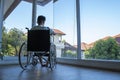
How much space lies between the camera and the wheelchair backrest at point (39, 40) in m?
3.27

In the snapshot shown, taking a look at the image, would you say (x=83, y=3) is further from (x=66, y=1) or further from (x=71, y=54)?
(x=71, y=54)

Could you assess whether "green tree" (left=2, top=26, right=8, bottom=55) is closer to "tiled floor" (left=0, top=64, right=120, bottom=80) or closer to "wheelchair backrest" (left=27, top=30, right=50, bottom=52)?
"wheelchair backrest" (left=27, top=30, right=50, bottom=52)

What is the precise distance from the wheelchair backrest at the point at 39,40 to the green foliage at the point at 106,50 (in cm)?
116

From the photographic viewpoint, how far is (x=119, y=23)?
11.3 ft

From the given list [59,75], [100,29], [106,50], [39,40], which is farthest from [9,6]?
[59,75]

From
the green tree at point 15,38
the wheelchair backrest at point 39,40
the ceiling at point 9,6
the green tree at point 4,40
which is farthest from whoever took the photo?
the ceiling at point 9,6

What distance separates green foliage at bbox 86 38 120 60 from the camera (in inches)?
138

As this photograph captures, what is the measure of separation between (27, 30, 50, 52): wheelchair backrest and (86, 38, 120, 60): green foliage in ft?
3.82

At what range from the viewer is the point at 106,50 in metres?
3.66

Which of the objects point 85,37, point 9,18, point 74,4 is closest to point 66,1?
point 74,4

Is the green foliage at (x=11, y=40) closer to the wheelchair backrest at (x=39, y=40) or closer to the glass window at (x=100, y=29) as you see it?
the wheelchair backrest at (x=39, y=40)

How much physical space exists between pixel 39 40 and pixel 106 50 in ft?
4.43

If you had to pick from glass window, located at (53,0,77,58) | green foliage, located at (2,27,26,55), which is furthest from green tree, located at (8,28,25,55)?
glass window, located at (53,0,77,58)

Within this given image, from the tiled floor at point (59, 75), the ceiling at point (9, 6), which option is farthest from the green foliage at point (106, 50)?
the ceiling at point (9, 6)
